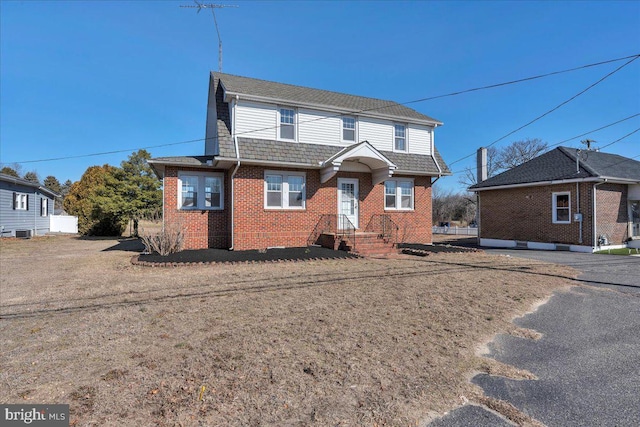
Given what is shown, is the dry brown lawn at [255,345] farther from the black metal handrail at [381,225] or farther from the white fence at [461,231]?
the white fence at [461,231]

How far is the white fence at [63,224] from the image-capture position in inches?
1089

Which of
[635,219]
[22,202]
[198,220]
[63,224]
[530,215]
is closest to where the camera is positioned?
[198,220]

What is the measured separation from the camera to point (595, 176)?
48.5 feet

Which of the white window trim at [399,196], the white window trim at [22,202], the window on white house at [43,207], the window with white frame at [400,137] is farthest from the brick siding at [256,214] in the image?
the window on white house at [43,207]

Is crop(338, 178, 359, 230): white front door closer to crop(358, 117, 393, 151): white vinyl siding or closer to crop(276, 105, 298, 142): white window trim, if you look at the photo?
crop(358, 117, 393, 151): white vinyl siding

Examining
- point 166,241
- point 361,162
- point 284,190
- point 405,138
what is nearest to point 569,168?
point 405,138

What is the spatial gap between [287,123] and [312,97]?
227cm

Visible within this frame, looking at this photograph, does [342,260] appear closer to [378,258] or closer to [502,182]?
[378,258]

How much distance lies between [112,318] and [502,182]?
20099 millimetres

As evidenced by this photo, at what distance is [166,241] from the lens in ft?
38.1

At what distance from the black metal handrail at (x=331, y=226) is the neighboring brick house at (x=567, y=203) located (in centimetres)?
1042

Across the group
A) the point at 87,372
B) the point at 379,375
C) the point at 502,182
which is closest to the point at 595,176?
the point at 502,182

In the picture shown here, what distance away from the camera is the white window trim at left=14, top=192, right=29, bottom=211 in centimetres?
2308

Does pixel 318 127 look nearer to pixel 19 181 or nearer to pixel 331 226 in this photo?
pixel 331 226
